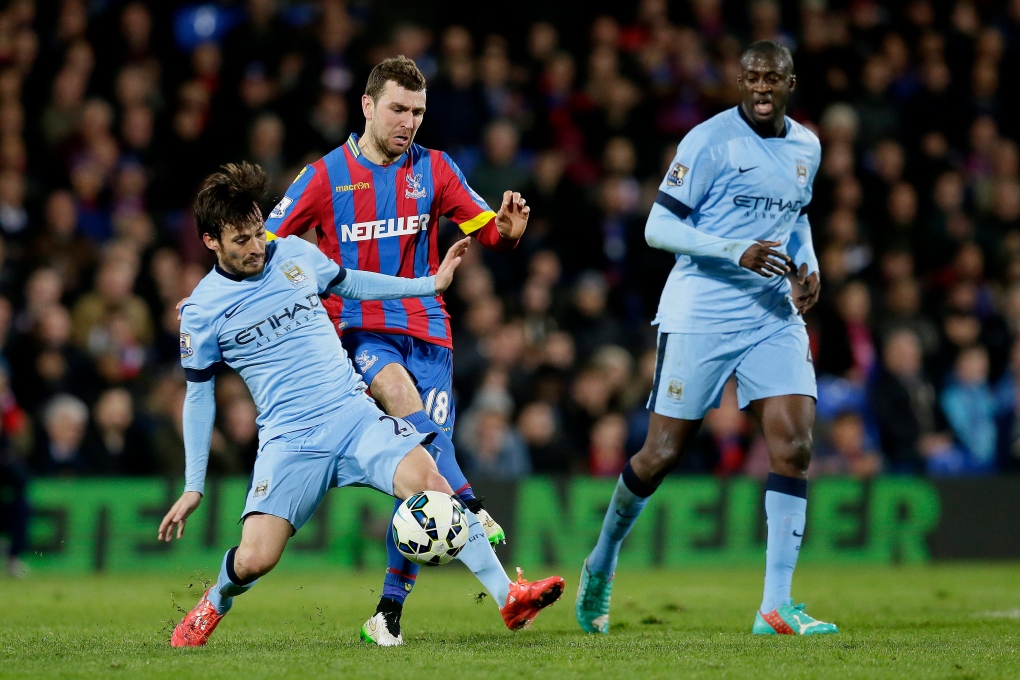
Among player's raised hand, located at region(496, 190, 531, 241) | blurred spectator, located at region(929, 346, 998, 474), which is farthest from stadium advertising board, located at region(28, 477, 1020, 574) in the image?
player's raised hand, located at region(496, 190, 531, 241)

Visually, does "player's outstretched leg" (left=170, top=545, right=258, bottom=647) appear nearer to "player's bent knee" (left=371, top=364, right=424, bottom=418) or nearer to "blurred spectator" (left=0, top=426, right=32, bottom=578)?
"player's bent knee" (left=371, top=364, right=424, bottom=418)

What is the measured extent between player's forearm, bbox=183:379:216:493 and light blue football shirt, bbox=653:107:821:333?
2429mm

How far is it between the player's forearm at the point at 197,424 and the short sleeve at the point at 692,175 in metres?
2.49

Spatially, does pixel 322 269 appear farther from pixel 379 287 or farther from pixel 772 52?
pixel 772 52

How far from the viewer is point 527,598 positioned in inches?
239

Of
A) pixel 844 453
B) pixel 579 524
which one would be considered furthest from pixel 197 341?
pixel 844 453

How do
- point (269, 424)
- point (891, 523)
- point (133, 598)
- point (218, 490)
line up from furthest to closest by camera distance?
point (891, 523), point (218, 490), point (133, 598), point (269, 424)

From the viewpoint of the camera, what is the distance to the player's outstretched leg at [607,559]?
7195 millimetres

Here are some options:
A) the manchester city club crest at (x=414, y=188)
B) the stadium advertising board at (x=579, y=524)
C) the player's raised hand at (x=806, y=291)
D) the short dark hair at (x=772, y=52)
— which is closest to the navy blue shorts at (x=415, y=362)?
the manchester city club crest at (x=414, y=188)

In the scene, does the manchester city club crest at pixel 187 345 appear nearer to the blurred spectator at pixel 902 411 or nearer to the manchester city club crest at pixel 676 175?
the manchester city club crest at pixel 676 175

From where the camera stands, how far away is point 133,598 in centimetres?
921

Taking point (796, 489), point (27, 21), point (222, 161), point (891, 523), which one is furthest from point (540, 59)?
point (796, 489)

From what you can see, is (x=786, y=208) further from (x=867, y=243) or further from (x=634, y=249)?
(x=867, y=243)

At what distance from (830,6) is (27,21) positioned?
379 inches
